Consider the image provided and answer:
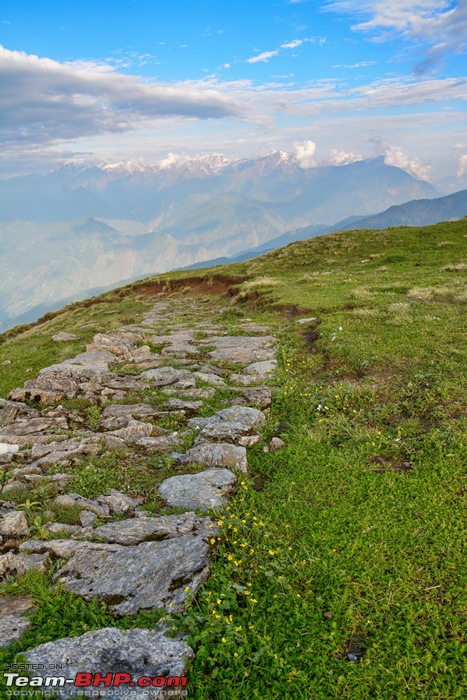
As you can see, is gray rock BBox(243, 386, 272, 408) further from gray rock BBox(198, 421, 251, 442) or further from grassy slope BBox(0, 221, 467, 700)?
Result: gray rock BBox(198, 421, 251, 442)

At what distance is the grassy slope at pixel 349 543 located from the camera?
493cm

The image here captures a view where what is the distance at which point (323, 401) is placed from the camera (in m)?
11.6

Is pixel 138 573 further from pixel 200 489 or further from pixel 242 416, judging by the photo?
pixel 242 416

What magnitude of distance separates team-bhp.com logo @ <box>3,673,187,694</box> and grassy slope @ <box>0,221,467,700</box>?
0.34m

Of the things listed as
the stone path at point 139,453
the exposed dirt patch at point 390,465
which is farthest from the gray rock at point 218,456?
the exposed dirt patch at point 390,465

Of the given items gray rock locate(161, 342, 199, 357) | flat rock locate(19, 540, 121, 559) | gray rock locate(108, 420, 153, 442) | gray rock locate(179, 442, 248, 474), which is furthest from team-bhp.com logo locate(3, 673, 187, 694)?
gray rock locate(161, 342, 199, 357)

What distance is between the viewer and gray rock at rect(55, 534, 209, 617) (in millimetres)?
5816

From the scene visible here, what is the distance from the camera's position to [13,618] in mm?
5480

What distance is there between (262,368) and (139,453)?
5.88m

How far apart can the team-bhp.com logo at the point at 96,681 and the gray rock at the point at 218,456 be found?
4.50 metres

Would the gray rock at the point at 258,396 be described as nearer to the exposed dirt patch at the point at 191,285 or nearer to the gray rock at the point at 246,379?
the gray rock at the point at 246,379

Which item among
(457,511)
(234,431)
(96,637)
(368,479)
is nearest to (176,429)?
(234,431)

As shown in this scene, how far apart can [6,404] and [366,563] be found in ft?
36.4

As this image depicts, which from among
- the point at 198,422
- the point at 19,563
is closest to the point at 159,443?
the point at 198,422
